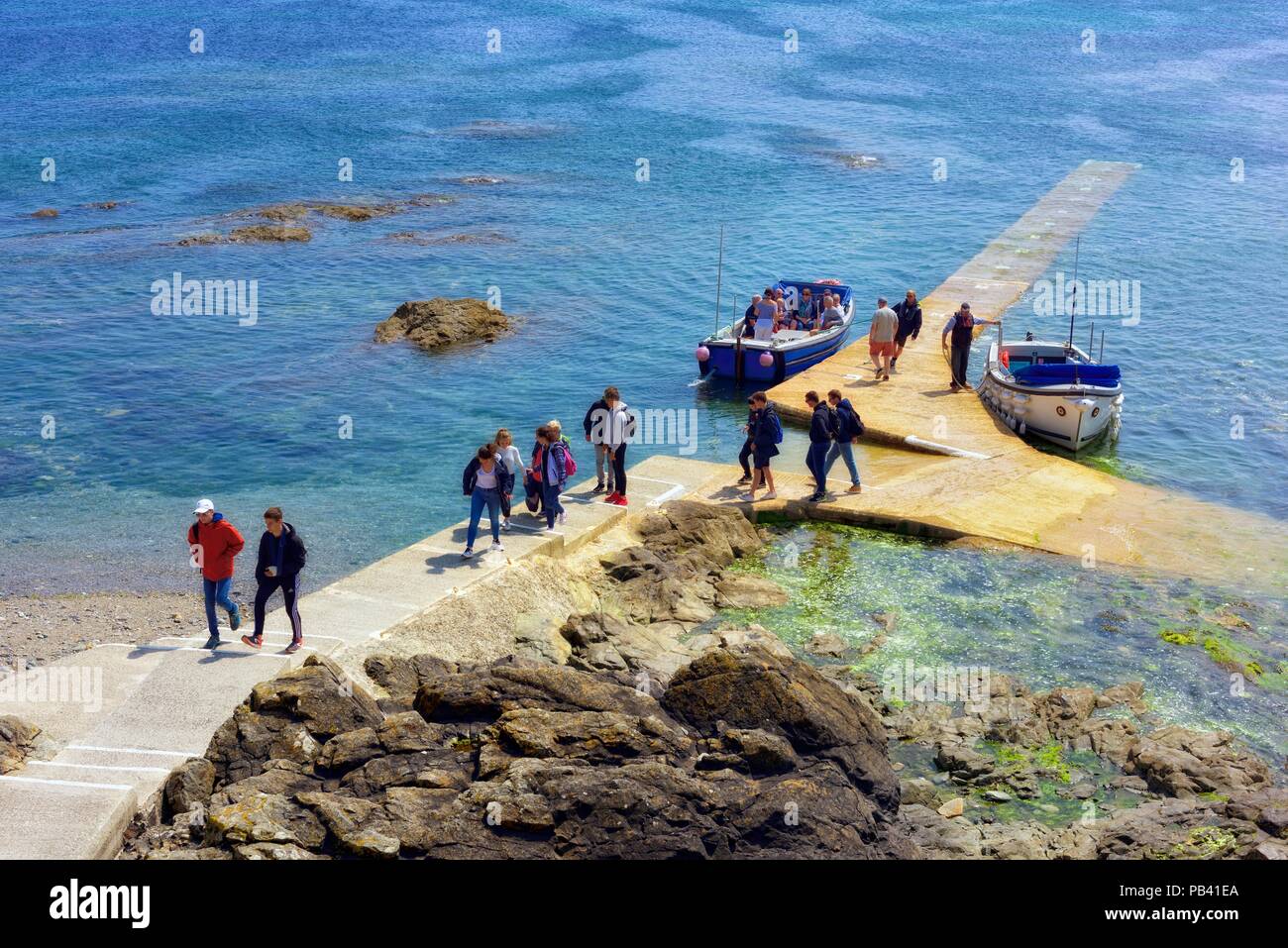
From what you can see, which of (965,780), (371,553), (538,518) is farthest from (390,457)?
(965,780)

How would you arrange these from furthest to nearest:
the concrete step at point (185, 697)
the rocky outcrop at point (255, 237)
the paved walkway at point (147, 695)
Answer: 1. the rocky outcrop at point (255, 237)
2. the concrete step at point (185, 697)
3. the paved walkway at point (147, 695)

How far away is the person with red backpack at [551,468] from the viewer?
1720 cm

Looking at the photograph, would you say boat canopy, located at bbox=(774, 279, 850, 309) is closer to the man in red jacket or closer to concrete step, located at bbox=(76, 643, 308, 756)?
the man in red jacket

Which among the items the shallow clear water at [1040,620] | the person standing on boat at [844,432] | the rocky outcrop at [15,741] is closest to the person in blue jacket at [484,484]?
the shallow clear water at [1040,620]

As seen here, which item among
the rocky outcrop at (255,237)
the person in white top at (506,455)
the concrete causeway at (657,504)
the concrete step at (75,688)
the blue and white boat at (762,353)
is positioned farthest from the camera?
the rocky outcrop at (255,237)

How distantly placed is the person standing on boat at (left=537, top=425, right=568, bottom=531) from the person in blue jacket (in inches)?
34.2

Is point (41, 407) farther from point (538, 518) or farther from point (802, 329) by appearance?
point (802, 329)

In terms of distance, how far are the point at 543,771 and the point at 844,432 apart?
10557 millimetres

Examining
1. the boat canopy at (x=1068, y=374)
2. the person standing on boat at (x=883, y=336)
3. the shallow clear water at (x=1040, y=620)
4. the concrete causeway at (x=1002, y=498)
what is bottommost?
the shallow clear water at (x=1040, y=620)

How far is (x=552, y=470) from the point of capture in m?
17.3

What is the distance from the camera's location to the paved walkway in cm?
995

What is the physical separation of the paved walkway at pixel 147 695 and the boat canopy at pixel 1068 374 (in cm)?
1125

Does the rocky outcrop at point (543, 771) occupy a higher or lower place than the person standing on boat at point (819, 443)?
lower

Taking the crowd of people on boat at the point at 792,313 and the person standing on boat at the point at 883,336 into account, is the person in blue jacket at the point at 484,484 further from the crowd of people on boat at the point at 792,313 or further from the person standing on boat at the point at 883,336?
the crowd of people on boat at the point at 792,313
